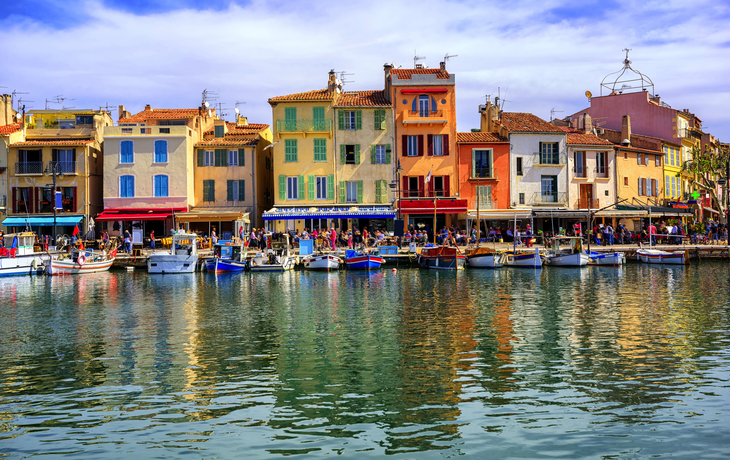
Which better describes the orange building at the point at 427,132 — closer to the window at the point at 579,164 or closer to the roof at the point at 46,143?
the window at the point at 579,164

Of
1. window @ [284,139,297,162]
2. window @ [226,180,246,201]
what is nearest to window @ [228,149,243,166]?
window @ [226,180,246,201]

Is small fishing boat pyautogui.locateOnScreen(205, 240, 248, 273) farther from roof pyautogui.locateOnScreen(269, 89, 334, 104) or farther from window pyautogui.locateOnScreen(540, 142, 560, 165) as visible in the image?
window pyautogui.locateOnScreen(540, 142, 560, 165)

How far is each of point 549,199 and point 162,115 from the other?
33.3 meters

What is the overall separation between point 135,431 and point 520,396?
681 centimetres

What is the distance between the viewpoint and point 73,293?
3147 cm

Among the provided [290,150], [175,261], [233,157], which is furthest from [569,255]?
[233,157]

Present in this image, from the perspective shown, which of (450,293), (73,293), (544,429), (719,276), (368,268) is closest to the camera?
(544,429)

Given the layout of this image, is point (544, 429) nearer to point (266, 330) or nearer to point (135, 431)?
point (135, 431)

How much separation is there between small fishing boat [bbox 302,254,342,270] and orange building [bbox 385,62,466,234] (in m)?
12.4

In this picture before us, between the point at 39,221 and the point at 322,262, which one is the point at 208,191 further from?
the point at 322,262

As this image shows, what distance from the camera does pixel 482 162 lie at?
54.3 m

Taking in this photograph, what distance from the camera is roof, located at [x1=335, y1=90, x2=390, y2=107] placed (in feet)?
175

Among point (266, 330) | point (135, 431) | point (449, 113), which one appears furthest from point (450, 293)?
point (449, 113)

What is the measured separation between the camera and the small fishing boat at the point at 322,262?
139 feet
